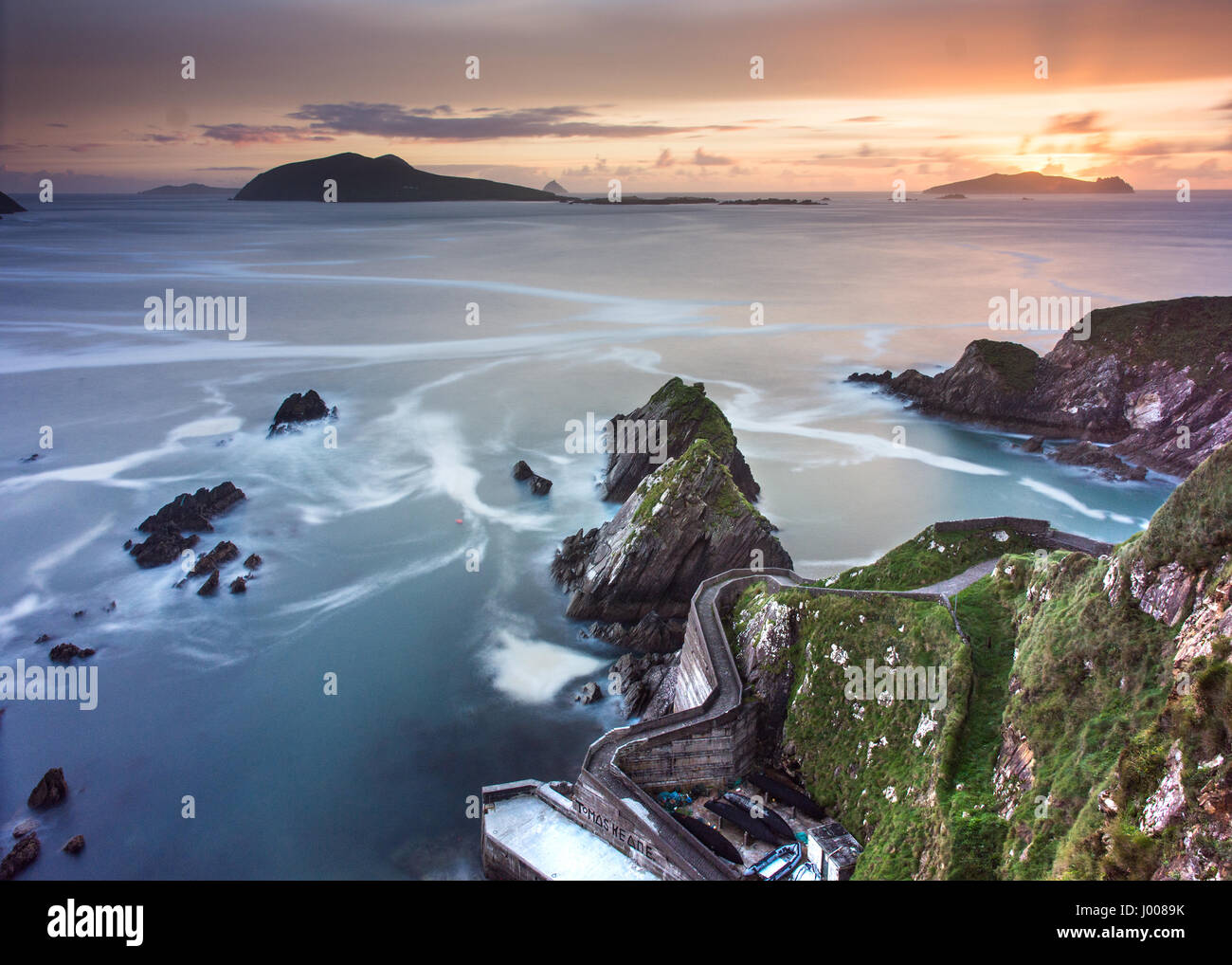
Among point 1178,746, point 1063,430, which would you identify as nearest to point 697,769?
point 1178,746

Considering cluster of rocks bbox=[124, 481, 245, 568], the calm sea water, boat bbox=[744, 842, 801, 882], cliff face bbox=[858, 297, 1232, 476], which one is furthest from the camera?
cliff face bbox=[858, 297, 1232, 476]

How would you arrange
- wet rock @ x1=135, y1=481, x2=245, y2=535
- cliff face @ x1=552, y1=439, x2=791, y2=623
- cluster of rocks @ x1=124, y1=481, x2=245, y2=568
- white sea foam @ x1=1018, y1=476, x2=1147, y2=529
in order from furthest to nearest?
1. white sea foam @ x1=1018, y1=476, x2=1147, y2=529
2. wet rock @ x1=135, y1=481, x2=245, y2=535
3. cluster of rocks @ x1=124, y1=481, x2=245, y2=568
4. cliff face @ x1=552, y1=439, x2=791, y2=623

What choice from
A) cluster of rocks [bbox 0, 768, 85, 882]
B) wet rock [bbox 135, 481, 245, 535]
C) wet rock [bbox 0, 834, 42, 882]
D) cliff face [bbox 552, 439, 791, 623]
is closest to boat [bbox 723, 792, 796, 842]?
cliff face [bbox 552, 439, 791, 623]

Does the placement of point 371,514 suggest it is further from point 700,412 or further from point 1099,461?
point 1099,461

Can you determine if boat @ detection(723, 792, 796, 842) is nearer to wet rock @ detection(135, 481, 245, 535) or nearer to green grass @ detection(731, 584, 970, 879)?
green grass @ detection(731, 584, 970, 879)

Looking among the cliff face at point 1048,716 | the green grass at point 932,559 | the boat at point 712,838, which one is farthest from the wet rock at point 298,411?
the boat at point 712,838

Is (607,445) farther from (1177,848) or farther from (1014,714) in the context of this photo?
(1177,848)
